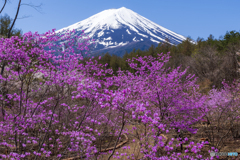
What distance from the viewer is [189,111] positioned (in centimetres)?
777

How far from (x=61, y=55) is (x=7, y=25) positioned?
28.0 metres

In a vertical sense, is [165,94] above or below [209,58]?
below

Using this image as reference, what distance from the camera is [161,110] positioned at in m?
7.27

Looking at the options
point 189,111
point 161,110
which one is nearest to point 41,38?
point 161,110

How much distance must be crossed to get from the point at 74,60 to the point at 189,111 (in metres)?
5.52

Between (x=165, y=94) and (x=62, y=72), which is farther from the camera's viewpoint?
(x=165, y=94)

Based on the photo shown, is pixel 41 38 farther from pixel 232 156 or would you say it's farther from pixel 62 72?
pixel 232 156

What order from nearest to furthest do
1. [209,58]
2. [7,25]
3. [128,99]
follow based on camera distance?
1. [128,99]
2. [209,58]
3. [7,25]

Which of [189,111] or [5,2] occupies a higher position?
[5,2]

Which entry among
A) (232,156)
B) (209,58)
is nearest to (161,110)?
(232,156)

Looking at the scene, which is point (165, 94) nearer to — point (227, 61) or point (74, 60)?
point (74, 60)

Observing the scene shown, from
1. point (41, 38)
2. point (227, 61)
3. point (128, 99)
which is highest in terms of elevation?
point (227, 61)

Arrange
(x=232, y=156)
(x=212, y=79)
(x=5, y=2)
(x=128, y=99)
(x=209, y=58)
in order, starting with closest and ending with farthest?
1. (x=128, y=99)
2. (x=232, y=156)
3. (x=5, y=2)
4. (x=212, y=79)
5. (x=209, y=58)

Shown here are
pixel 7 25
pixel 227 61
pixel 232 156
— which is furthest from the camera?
pixel 7 25
